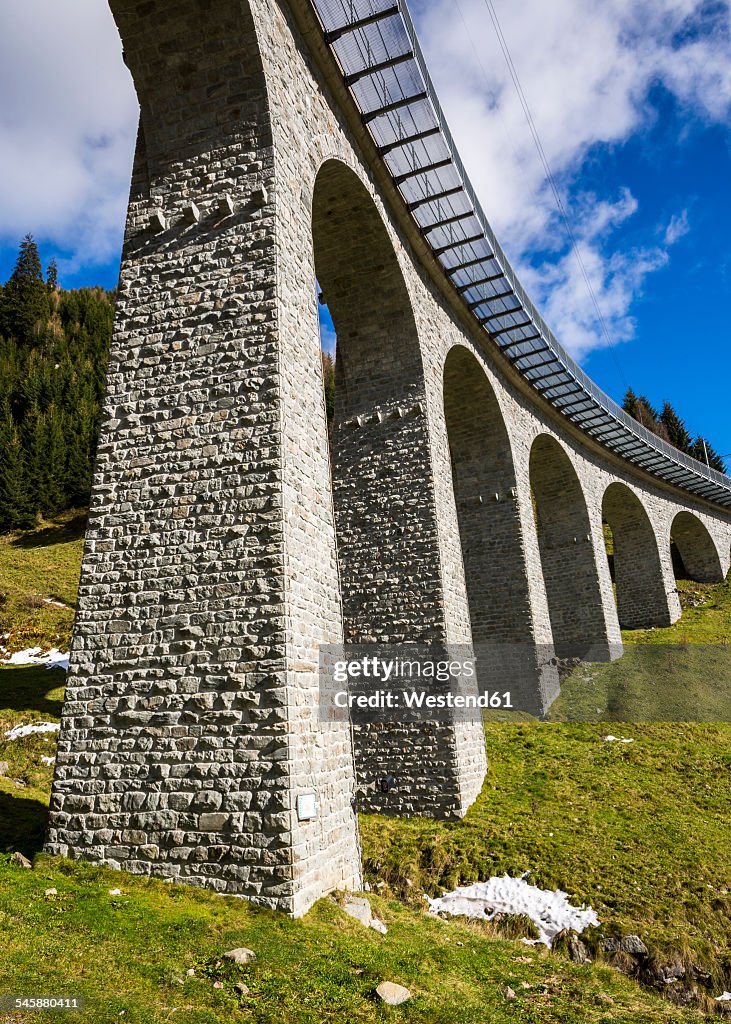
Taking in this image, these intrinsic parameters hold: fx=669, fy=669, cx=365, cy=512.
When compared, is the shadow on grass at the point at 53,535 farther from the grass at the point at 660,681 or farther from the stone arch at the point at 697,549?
the stone arch at the point at 697,549

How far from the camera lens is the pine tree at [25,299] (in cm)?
5372

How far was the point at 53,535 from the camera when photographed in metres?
30.6

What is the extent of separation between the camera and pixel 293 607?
6.58 metres

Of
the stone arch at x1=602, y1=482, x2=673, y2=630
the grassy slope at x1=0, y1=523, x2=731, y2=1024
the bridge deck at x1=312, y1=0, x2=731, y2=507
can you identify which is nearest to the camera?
the grassy slope at x1=0, y1=523, x2=731, y2=1024

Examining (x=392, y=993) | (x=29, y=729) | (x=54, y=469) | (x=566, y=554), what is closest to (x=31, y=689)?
(x=29, y=729)

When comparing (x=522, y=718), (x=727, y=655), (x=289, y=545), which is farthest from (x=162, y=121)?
(x=727, y=655)

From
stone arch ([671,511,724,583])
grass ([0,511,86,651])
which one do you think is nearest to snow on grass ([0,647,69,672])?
grass ([0,511,86,651])

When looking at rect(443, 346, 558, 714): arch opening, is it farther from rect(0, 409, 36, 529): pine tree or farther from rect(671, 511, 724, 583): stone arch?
rect(0, 409, 36, 529): pine tree

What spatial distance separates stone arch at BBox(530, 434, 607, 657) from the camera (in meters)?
21.2

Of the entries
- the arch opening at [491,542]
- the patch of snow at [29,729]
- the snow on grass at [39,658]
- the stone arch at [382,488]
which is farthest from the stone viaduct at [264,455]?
the snow on grass at [39,658]

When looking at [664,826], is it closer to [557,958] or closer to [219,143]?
[557,958]

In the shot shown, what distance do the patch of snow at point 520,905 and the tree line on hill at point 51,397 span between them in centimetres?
1900

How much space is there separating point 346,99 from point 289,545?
8191 mm

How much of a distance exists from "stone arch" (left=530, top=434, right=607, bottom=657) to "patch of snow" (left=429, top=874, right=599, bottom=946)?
13.7m
